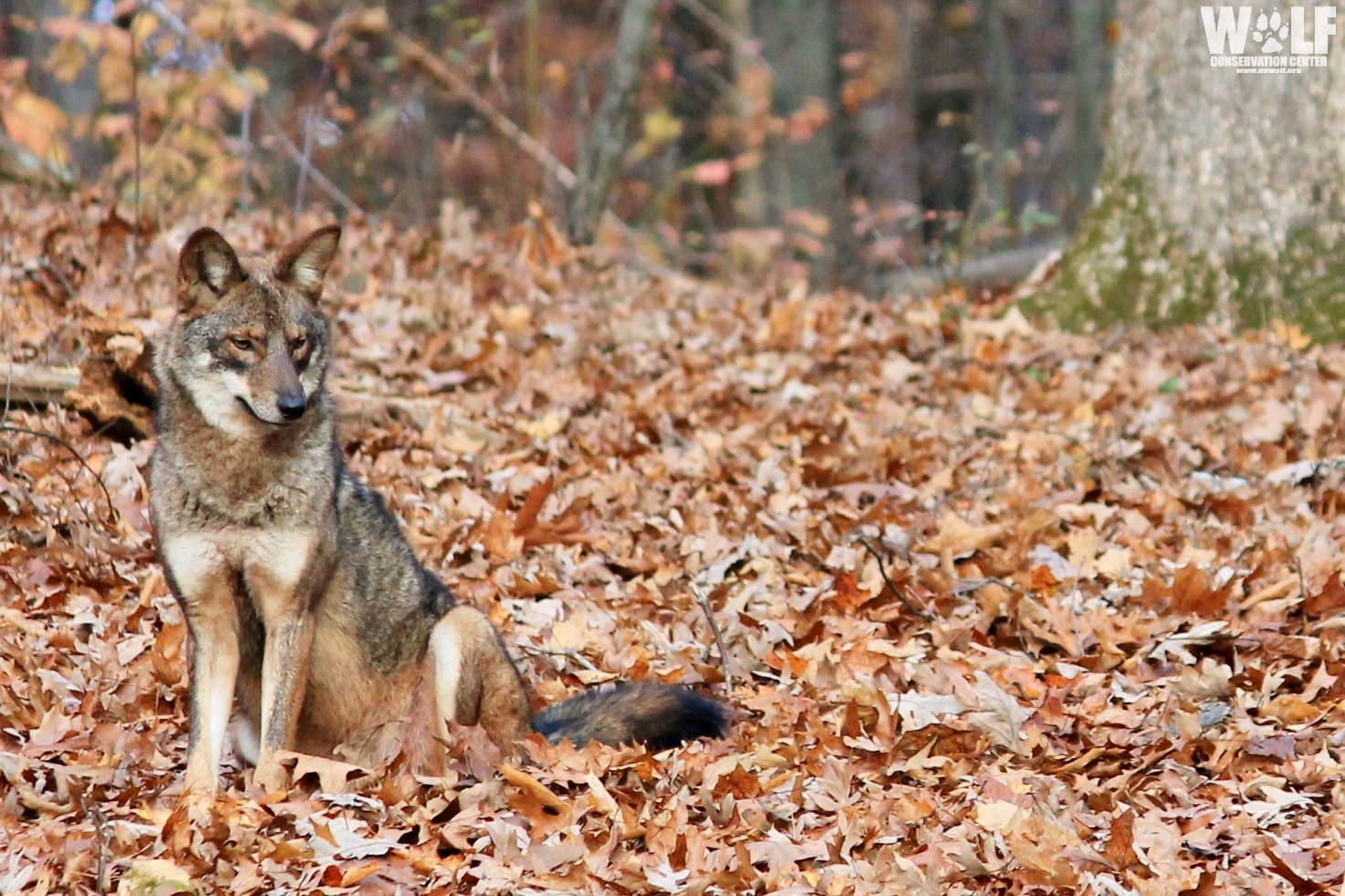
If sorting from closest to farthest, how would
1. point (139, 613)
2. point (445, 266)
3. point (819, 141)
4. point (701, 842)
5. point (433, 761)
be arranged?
point (701, 842), point (433, 761), point (139, 613), point (445, 266), point (819, 141)

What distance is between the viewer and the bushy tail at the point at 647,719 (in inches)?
203

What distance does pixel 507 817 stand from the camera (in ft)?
15.3

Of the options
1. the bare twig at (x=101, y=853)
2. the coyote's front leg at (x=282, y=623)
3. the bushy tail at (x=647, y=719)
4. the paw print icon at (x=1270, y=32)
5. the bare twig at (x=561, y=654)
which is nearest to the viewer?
the bare twig at (x=101, y=853)

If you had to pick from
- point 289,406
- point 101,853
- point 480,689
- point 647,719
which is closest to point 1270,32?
point 647,719

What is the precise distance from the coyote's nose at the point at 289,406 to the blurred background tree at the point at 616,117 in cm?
595

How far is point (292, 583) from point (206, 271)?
3.87 feet

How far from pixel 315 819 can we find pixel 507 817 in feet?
2.04

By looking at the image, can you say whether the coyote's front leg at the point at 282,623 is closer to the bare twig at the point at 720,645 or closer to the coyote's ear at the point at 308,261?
the coyote's ear at the point at 308,261

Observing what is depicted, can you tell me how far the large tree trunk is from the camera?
10633mm

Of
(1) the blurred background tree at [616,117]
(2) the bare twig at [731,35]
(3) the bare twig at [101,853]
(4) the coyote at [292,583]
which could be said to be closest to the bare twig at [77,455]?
(4) the coyote at [292,583]

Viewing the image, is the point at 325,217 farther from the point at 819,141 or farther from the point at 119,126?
the point at 819,141

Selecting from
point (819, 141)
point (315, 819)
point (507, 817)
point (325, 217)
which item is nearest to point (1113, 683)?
point (507, 817)

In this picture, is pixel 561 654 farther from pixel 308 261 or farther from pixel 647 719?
pixel 308 261

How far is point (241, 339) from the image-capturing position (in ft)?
16.7
